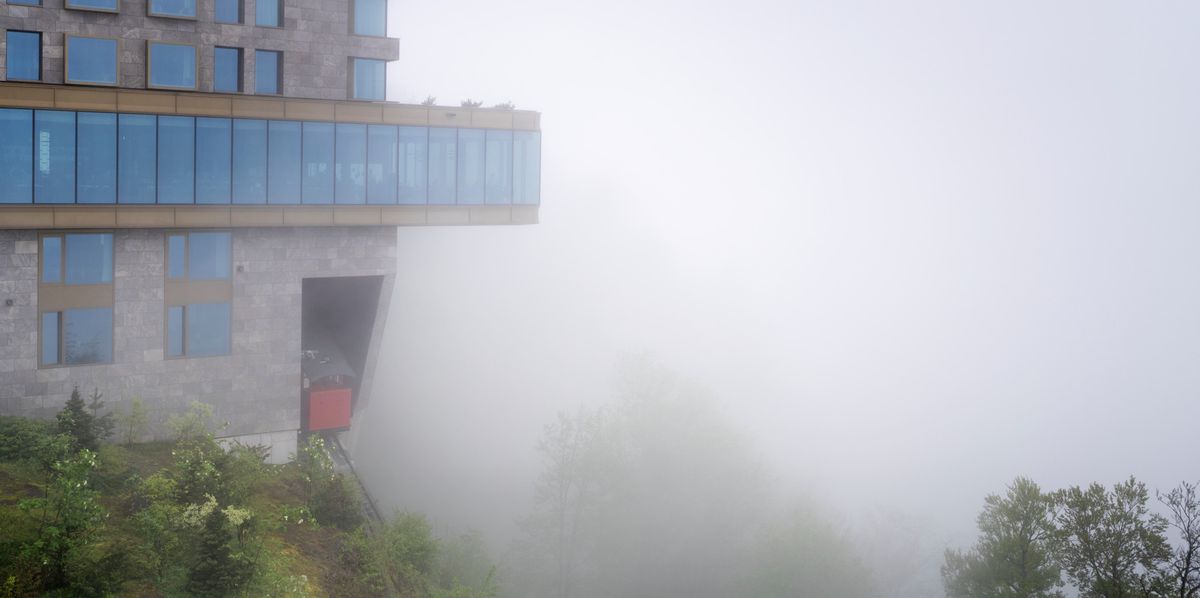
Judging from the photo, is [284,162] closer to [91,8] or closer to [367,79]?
[367,79]

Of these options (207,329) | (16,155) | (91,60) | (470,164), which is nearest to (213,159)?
(91,60)

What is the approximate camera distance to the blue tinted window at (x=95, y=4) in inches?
1259

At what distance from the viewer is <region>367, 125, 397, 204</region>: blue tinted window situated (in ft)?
121

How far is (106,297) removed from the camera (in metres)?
33.1

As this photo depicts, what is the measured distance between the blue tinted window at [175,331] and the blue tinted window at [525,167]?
14.4 metres

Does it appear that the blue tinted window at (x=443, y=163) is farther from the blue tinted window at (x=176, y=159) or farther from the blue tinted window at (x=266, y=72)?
the blue tinted window at (x=176, y=159)

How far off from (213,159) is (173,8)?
582 cm

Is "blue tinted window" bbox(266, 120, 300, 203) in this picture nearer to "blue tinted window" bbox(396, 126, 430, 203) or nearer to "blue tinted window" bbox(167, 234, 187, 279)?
"blue tinted window" bbox(167, 234, 187, 279)

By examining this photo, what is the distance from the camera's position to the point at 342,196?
120ft

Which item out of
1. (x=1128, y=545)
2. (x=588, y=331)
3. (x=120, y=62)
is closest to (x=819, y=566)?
(x=1128, y=545)

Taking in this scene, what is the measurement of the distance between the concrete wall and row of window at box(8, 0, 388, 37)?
8.10m

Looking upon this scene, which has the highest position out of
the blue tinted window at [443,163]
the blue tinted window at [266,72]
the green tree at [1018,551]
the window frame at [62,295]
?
the blue tinted window at [266,72]

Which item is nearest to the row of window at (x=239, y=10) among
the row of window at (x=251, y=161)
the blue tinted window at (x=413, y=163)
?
the row of window at (x=251, y=161)

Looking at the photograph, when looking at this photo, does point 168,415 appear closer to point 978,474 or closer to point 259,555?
point 259,555
